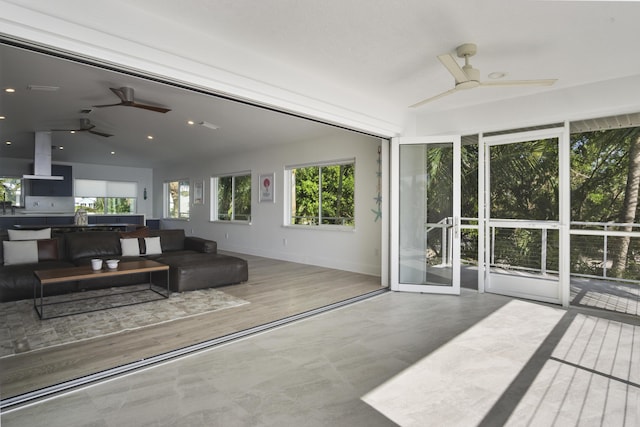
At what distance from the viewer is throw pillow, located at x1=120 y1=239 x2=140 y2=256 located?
5.51 metres

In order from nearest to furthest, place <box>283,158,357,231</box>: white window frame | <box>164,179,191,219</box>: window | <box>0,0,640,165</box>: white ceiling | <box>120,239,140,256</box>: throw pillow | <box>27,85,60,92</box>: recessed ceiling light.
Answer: <box>0,0,640,165</box>: white ceiling → <box>27,85,60,92</box>: recessed ceiling light → <box>120,239,140,256</box>: throw pillow → <box>283,158,357,231</box>: white window frame → <box>164,179,191,219</box>: window

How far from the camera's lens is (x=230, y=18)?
8.62 feet

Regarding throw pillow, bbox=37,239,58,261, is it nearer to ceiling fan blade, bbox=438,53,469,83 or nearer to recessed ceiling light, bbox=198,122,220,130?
recessed ceiling light, bbox=198,122,220,130

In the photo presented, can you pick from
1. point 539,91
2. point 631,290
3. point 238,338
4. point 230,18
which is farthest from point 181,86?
point 631,290

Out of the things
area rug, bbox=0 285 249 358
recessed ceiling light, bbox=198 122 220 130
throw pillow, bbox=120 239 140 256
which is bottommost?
area rug, bbox=0 285 249 358

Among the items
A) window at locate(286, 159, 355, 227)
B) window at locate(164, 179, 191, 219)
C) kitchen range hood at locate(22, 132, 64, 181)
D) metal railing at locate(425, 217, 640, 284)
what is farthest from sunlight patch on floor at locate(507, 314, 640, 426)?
window at locate(164, 179, 191, 219)

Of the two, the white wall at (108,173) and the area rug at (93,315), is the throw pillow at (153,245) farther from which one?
the white wall at (108,173)

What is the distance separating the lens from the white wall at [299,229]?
6.20 meters

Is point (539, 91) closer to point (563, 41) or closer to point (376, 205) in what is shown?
point (563, 41)

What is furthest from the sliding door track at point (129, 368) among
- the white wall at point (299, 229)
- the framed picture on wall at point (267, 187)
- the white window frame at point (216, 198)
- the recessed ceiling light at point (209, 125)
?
the white window frame at point (216, 198)

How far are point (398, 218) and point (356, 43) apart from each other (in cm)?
267

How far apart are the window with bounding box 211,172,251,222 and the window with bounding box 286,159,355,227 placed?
1530 mm

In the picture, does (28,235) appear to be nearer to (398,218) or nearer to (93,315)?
(93,315)

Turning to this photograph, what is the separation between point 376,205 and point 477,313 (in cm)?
261
